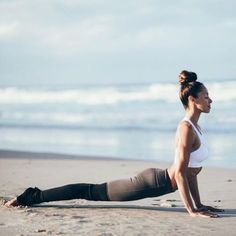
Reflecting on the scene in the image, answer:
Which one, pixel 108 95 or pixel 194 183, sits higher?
pixel 108 95

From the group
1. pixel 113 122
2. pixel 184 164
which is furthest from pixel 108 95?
pixel 184 164

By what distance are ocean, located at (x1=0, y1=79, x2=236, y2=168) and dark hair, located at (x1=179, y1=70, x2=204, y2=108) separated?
4.56m

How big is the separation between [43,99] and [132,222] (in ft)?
96.9

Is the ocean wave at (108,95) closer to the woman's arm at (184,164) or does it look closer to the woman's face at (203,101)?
the woman's face at (203,101)

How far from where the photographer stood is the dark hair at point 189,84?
5.68 meters

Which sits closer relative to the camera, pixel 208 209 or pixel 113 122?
pixel 208 209

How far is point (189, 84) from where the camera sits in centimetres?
572

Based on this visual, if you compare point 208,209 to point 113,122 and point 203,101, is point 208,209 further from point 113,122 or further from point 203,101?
point 113,122

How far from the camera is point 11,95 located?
37.2 m

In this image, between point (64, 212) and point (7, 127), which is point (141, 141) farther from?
point (64, 212)

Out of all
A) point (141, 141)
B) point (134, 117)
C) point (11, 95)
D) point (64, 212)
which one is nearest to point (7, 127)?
point (134, 117)

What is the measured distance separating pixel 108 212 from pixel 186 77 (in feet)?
4.36

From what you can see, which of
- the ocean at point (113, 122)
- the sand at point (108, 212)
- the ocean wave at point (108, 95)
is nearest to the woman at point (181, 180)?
the sand at point (108, 212)

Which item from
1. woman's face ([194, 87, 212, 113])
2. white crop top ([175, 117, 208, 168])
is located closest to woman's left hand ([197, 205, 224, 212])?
white crop top ([175, 117, 208, 168])
